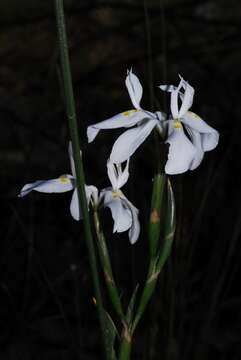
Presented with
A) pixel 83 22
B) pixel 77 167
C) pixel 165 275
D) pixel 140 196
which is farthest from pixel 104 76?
pixel 77 167

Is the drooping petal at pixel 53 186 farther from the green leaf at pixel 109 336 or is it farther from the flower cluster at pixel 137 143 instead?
the green leaf at pixel 109 336

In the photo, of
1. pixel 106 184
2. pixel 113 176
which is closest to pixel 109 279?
pixel 113 176

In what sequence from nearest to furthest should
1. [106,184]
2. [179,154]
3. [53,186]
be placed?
[179,154]
[53,186]
[106,184]

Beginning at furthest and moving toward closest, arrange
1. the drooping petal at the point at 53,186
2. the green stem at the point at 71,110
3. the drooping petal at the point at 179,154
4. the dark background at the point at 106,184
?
the dark background at the point at 106,184, the drooping petal at the point at 53,186, the drooping petal at the point at 179,154, the green stem at the point at 71,110

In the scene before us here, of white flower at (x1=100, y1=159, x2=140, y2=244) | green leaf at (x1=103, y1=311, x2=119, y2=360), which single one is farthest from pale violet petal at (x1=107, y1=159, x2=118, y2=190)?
green leaf at (x1=103, y1=311, x2=119, y2=360)

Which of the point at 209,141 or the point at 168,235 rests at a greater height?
the point at 209,141

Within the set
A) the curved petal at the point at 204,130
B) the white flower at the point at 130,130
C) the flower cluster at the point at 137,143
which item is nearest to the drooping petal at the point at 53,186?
the flower cluster at the point at 137,143

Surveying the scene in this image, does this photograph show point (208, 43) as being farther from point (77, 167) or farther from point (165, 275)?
point (77, 167)

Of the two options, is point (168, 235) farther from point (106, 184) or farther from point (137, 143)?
point (106, 184)
